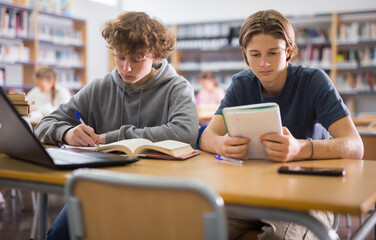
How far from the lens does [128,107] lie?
171 cm

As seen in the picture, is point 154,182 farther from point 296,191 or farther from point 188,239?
point 296,191

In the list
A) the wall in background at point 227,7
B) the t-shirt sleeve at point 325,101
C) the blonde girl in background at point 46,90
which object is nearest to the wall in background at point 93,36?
the wall in background at point 227,7

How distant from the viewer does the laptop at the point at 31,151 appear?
1.03 meters

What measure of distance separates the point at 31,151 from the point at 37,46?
18.9ft

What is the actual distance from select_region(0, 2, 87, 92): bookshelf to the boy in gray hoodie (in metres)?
4.74

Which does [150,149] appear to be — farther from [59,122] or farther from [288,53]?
[288,53]

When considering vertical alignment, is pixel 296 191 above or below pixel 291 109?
below

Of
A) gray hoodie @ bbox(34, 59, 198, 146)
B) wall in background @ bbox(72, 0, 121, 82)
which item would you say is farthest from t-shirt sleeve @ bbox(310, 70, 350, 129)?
wall in background @ bbox(72, 0, 121, 82)

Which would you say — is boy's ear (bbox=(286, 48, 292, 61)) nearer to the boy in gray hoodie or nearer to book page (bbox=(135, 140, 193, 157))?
the boy in gray hoodie

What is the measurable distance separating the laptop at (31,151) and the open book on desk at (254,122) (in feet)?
1.02

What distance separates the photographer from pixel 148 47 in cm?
161

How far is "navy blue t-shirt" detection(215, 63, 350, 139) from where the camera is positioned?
149 cm

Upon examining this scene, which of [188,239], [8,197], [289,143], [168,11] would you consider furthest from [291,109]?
[168,11]

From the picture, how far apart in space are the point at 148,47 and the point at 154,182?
1.01 meters
